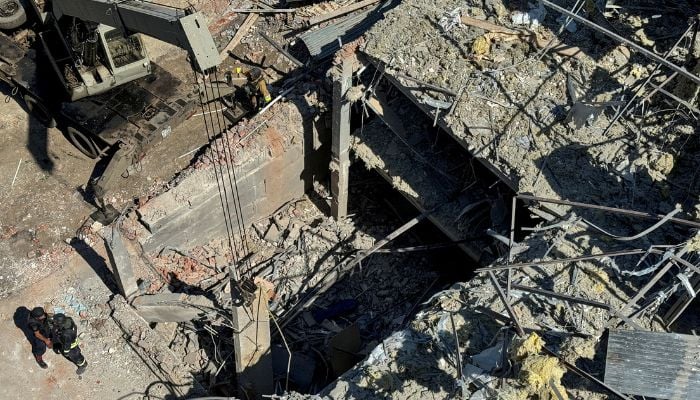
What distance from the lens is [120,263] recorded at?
12.6 m

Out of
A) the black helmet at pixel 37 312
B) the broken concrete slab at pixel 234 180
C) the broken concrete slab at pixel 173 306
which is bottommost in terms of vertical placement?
the broken concrete slab at pixel 173 306

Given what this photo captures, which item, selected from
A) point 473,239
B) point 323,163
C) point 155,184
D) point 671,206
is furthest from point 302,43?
point 671,206

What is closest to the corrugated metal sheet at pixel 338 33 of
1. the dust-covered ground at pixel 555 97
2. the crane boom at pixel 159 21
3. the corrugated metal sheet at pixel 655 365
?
the dust-covered ground at pixel 555 97

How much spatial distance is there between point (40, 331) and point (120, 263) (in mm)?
1758

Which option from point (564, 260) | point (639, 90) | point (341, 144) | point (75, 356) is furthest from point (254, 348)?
point (639, 90)

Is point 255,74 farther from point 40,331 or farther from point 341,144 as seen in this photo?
point 40,331

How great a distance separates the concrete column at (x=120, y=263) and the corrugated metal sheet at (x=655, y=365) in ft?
26.7

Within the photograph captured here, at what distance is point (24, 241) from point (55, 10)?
459 centimetres

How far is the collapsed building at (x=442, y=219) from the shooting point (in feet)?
32.0

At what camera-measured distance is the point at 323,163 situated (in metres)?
16.2

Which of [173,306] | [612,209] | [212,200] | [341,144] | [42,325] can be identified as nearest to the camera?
[612,209]

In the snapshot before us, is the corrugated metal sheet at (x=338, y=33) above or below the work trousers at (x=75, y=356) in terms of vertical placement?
above

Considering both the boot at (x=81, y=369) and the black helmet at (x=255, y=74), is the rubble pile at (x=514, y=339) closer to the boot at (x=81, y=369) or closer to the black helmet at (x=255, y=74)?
the boot at (x=81, y=369)

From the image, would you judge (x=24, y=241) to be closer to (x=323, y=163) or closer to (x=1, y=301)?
(x=1, y=301)
